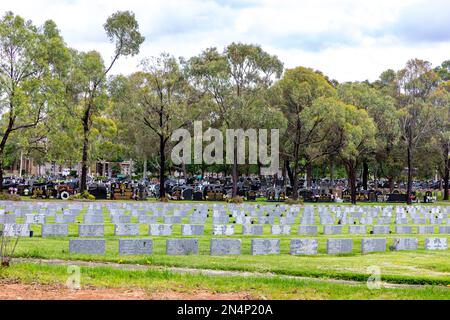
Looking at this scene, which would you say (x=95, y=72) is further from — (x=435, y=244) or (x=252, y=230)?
(x=435, y=244)

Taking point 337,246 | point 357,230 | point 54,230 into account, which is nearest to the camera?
point 337,246

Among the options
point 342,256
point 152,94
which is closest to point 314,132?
point 152,94

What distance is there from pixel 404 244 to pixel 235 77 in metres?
31.3

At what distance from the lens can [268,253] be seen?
50.7ft

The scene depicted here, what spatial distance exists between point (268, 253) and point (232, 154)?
3230cm

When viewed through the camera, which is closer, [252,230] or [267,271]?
[267,271]

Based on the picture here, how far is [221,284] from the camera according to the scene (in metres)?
10.6

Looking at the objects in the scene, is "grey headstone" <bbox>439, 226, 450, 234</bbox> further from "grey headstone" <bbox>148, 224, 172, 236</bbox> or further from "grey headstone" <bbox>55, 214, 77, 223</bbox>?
"grey headstone" <bbox>55, 214, 77, 223</bbox>

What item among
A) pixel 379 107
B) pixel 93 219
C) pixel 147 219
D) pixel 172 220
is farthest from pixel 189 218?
pixel 379 107

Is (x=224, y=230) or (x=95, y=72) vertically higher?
(x=95, y=72)

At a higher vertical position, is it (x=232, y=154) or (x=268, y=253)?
(x=232, y=154)

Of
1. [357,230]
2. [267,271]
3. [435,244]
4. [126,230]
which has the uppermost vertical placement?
[126,230]

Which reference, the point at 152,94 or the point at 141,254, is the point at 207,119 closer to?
the point at 152,94
